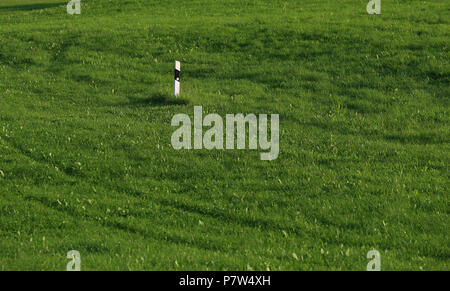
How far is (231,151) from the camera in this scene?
15.1 meters

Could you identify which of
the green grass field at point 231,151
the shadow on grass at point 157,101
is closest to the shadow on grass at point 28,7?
the green grass field at point 231,151

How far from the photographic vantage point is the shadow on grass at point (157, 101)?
19609 mm

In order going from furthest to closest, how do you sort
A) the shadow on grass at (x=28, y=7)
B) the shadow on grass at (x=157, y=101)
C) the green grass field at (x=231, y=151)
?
the shadow on grass at (x=28, y=7) < the shadow on grass at (x=157, y=101) < the green grass field at (x=231, y=151)

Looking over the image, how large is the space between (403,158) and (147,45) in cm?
1389

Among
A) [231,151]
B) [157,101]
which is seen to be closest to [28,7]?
[157,101]

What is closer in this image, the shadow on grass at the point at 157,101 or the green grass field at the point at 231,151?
the green grass field at the point at 231,151

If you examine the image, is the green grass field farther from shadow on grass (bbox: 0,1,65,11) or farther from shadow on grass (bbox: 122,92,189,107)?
shadow on grass (bbox: 0,1,65,11)

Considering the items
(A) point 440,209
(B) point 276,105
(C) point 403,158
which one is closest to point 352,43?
(B) point 276,105

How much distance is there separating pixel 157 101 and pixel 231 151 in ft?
18.3

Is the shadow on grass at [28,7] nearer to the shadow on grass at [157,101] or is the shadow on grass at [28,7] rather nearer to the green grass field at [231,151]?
the green grass field at [231,151]

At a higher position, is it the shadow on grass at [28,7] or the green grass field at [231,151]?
the shadow on grass at [28,7]

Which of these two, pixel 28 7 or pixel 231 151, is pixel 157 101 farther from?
pixel 28 7

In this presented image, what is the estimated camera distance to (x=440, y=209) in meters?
11.9

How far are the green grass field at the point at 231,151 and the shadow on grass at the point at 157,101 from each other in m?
0.15
